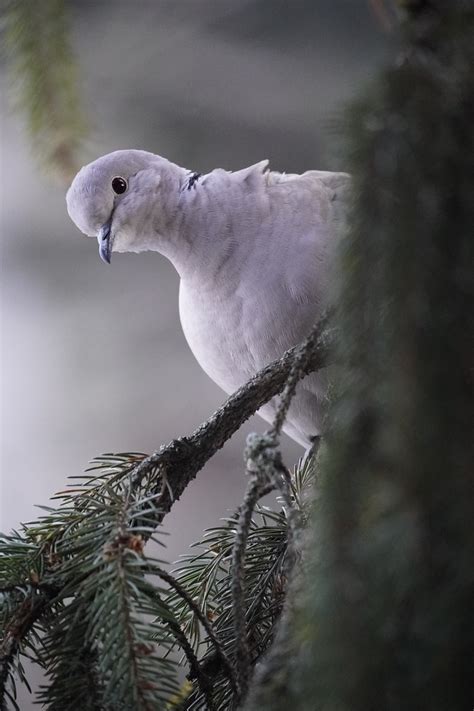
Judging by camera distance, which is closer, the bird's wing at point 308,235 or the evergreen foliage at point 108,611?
the evergreen foliage at point 108,611

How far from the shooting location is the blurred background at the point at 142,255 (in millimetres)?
2008

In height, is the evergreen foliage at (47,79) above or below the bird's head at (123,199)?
below

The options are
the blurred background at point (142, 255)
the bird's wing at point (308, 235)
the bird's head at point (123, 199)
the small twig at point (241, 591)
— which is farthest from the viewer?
the blurred background at point (142, 255)

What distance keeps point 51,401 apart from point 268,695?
1.95 m

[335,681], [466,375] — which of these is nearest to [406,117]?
[466,375]

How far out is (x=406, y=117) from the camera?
287 mm

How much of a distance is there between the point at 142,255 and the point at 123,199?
3.88ft

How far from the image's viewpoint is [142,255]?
86.2 inches

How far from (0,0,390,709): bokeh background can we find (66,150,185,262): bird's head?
0.99 meters

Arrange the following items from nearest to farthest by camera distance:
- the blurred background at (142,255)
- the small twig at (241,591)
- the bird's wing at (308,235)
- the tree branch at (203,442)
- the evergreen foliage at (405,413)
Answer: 1. the evergreen foliage at (405,413)
2. the small twig at (241,591)
3. the tree branch at (203,442)
4. the bird's wing at (308,235)
5. the blurred background at (142,255)

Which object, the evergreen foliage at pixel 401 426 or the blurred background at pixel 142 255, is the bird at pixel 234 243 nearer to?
the evergreen foliage at pixel 401 426

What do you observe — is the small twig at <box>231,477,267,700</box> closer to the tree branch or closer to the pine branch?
the pine branch

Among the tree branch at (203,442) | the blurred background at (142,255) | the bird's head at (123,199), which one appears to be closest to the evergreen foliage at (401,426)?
the tree branch at (203,442)

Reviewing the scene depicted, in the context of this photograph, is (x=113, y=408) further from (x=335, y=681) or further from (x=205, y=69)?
(x=335, y=681)
